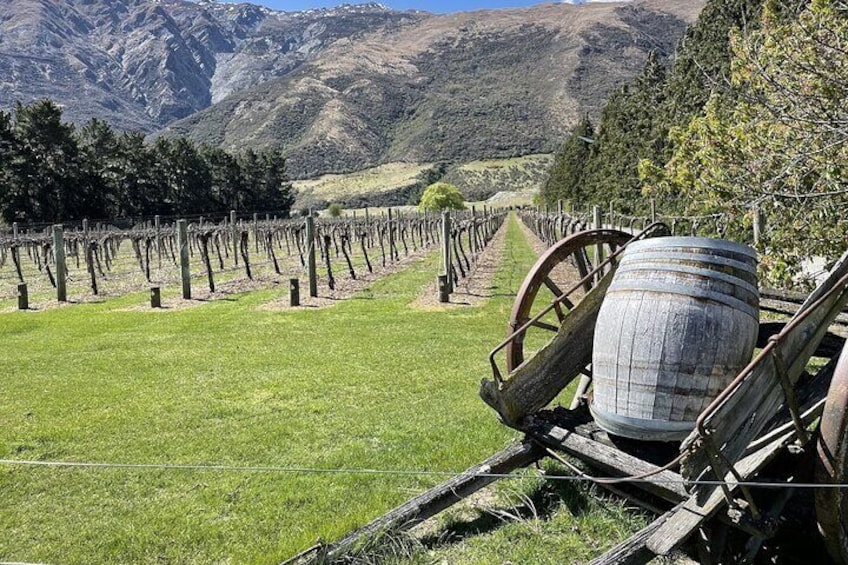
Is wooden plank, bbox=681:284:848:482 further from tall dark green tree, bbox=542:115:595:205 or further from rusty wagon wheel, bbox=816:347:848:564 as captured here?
tall dark green tree, bbox=542:115:595:205

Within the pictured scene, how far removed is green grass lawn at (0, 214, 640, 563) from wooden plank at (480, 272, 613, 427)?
751 mm

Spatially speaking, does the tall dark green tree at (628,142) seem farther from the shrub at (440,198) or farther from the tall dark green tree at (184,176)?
the shrub at (440,198)

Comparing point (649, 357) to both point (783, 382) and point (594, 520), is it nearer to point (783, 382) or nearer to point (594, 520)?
point (783, 382)

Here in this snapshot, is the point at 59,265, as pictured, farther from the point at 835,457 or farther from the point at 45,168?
the point at 45,168

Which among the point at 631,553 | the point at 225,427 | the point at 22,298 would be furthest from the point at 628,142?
the point at 631,553

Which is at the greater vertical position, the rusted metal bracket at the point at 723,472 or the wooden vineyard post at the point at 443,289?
the rusted metal bracket at the point at 723,472

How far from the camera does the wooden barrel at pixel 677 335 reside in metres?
3.21

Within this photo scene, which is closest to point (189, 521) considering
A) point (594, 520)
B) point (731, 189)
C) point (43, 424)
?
point (594, 520)

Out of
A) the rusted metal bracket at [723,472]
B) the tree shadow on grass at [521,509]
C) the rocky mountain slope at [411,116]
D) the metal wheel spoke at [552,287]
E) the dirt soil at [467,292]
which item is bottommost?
the tree shadow on grass at [521,509]

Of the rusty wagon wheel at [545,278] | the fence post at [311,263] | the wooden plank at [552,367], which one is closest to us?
the wooden plank at [552,367]

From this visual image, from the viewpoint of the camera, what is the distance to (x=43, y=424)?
610cm

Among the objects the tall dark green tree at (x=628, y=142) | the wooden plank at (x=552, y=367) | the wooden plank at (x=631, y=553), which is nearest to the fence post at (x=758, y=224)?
the wooden plank at (x=552, y=367)

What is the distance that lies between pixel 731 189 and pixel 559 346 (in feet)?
15.1

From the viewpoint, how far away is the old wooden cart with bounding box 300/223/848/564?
268 cm
